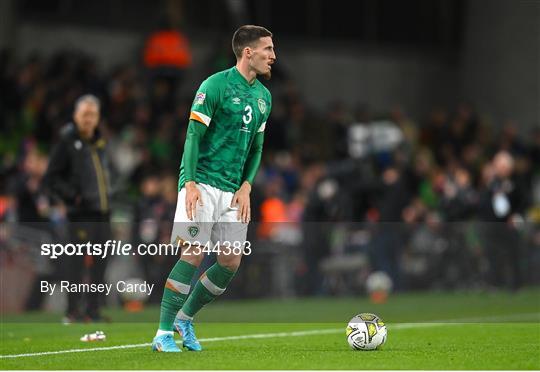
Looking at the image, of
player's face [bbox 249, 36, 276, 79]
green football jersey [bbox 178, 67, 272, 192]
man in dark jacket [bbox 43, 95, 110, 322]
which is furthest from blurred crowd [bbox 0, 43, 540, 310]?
player's face [bbox 249, 36, 276, 79]

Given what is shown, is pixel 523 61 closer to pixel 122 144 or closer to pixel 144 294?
pixel 122 144

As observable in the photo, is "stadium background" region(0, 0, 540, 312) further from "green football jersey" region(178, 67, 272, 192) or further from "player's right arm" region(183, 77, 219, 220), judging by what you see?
"player's right arm" region(183, 77, 219, 220)

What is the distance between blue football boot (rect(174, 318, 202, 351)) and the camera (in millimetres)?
9836

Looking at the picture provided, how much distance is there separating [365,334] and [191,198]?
6.11ft

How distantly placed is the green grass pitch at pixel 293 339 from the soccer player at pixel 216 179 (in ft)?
1.43

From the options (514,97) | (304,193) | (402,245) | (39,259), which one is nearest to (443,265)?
(402,245)

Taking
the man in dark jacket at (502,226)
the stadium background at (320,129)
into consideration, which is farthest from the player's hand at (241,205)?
the man in dark jacket at (502,226)

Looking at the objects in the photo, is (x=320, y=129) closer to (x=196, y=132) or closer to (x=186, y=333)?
(x=186, y=333)

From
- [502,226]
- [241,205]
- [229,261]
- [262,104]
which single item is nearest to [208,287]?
[229,261]

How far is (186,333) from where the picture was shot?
9.84 m

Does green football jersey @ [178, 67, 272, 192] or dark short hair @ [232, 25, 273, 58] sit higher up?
dark short hair @ [232, 25, 273, 58]

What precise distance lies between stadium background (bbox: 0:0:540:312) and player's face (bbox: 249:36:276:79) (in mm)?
4183

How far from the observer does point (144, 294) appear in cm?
1358

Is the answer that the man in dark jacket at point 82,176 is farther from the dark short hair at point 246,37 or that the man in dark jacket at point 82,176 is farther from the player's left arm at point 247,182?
the dark short hair at point 246,37
